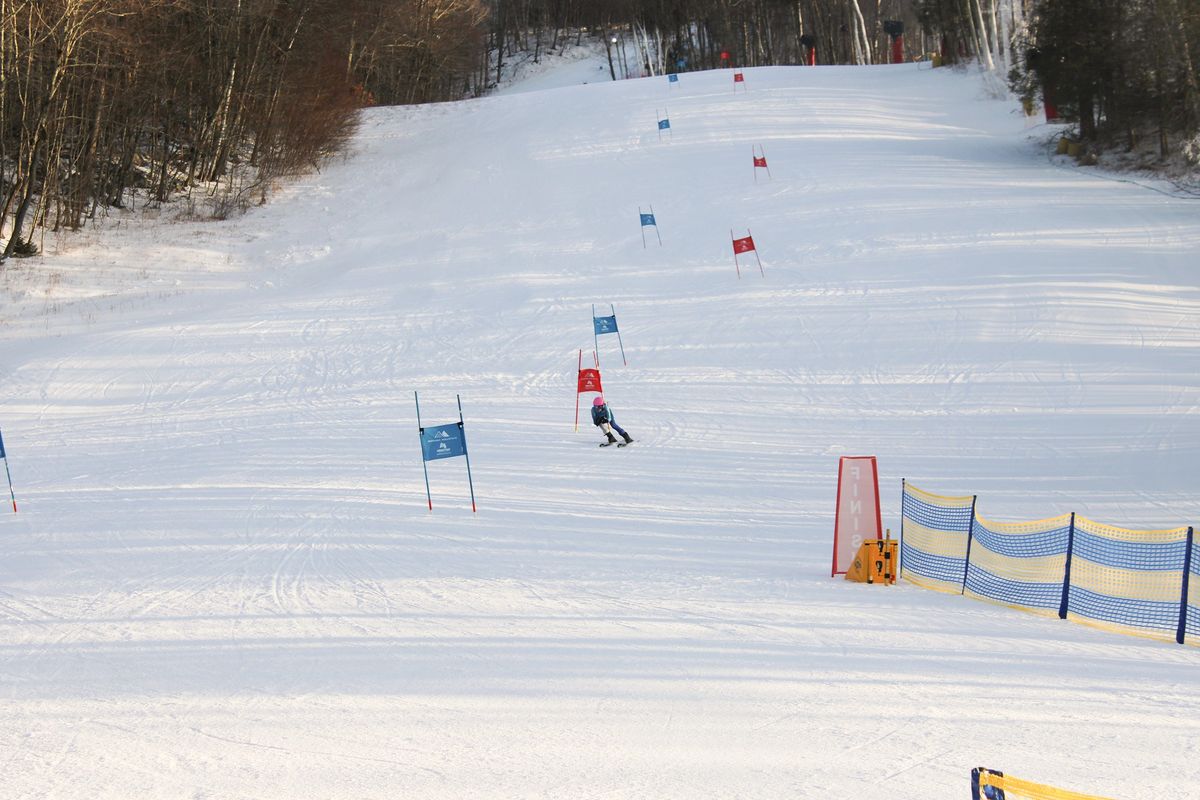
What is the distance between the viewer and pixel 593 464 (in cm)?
1700

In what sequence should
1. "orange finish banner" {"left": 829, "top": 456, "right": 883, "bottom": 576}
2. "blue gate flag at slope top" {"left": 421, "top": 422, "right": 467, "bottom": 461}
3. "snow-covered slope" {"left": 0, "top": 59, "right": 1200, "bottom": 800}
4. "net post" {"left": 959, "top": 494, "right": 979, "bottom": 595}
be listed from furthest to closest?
"blue gate flag at slope top" {"left": 421, "top": 422, "right": 467, "bottom": 461} < "orange finish banner" {"left": 829, "top": 456, "right": 883, "bottom": 576} < "net post" {"left": 959, "top": 494, "right": 979, "bottom": 595} < "snow-covered slope" {"left": 0, "top": 59, "right": 1200, "bottom": 800}

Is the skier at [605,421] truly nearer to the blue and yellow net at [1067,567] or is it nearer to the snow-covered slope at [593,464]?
the snow-covered slope at [593,464]

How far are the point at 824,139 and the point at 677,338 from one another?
17.3 metres

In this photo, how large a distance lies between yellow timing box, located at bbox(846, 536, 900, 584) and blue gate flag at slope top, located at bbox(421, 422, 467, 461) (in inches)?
217

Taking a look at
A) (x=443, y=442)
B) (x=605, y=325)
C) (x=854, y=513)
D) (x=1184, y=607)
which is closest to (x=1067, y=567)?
(x=1184, y=607)

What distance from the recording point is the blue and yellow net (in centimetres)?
907

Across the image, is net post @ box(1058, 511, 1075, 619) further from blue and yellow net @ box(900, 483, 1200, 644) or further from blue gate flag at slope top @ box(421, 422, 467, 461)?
blue gate flag at slope top @ box(421, 422, 467, 461)

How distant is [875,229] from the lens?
2852 cm

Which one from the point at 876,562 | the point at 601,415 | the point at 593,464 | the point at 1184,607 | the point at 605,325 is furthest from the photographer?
the point at 605,325

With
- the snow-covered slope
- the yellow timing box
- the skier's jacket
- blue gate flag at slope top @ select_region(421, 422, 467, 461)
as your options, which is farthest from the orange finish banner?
the skier's jacket

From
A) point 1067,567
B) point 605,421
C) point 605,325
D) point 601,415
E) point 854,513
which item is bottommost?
point 1067,567

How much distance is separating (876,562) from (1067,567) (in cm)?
193

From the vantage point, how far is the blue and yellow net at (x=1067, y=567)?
907 cm

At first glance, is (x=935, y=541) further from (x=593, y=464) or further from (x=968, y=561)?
(x=593, y=464)
